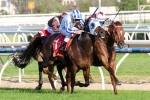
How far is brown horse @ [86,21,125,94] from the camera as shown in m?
9.62

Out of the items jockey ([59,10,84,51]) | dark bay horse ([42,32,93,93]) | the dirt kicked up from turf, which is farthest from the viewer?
the dirt kicked up from turf

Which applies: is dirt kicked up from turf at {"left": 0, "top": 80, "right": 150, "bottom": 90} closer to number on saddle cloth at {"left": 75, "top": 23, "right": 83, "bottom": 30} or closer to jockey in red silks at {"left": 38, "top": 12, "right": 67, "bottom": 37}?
jockey in red silks at {"left": 38, "top": 12, "right": 67, "bottom": 37}

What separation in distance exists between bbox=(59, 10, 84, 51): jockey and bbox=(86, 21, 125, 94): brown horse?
1.51ft

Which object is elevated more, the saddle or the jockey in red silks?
the jockey in red silks

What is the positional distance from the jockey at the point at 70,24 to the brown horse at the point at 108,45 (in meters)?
0.46

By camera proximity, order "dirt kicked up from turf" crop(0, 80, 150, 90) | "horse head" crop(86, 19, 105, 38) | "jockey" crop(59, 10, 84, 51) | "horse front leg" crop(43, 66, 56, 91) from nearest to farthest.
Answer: "horse head" crop(86, 19, 105, 38)
"jockey" crop(59, 10, 84, 51)
"horse front leg" crop(43, 66, 56, 91)
"dirt kicked up from turf" crop(0, 80, 150, 90)

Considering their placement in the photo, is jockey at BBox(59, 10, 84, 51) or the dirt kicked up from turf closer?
jockey at BBox(59, 10, 84, 51)

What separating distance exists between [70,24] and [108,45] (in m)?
0.78

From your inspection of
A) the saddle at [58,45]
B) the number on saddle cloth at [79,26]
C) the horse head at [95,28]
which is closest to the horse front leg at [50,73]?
the saddle at [58,45]

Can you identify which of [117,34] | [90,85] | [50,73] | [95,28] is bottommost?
[90,85]

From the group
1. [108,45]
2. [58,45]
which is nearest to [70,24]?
[58,45]

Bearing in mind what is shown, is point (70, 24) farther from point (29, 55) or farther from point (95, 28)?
point (29, 55)

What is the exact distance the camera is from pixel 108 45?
9.80m

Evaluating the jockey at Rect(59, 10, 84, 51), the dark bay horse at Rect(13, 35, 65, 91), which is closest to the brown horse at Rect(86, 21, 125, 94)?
the jockey at Rect(59, 10, 84, 51)
